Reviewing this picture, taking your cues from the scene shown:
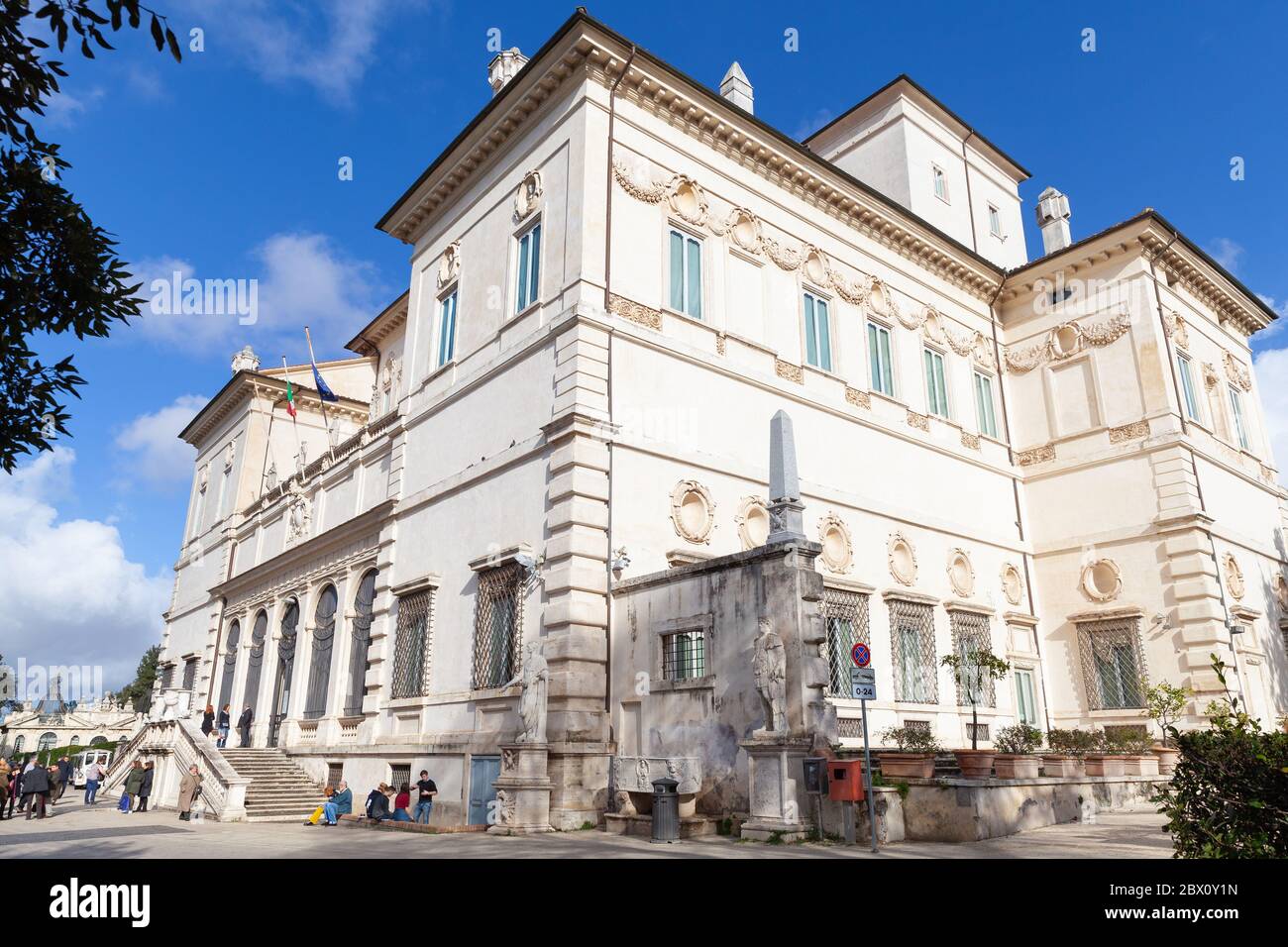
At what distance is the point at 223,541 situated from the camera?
113 feet

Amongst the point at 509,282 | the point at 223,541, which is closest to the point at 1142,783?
the point at 509,282

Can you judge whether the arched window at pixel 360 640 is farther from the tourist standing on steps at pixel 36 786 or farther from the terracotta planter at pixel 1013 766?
the terracotta planter at pixel 1013 766

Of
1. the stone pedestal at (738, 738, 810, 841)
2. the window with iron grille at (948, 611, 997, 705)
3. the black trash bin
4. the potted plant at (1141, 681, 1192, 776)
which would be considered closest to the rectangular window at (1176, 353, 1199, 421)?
the potted plant at (1141, 681, 1192, 776)

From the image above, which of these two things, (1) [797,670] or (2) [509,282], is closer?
(1) [797,670]

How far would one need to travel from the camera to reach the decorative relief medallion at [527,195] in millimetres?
18828

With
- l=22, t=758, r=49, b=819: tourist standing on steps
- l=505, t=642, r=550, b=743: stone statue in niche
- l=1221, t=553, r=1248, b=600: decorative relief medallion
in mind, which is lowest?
l=22, t=758, r=49, b=819: tourist standing on steps

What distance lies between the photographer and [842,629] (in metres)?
19.0

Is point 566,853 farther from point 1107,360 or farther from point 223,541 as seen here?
point 223,541

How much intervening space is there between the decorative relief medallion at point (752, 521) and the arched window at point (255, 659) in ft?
57.7

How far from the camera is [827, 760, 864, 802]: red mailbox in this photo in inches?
434

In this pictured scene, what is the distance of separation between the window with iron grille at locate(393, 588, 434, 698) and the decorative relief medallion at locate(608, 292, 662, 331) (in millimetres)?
7207

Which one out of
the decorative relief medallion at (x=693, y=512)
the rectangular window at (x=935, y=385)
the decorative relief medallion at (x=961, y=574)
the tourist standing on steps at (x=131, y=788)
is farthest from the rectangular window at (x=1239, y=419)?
the tourist standing on steps at (x=131, y=788)

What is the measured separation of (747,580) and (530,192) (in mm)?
10481

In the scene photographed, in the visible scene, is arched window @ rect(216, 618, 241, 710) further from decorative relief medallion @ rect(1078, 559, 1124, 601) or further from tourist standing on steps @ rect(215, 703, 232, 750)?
decorative relief medallion @ rect(1078, 559, 1124, 601)
